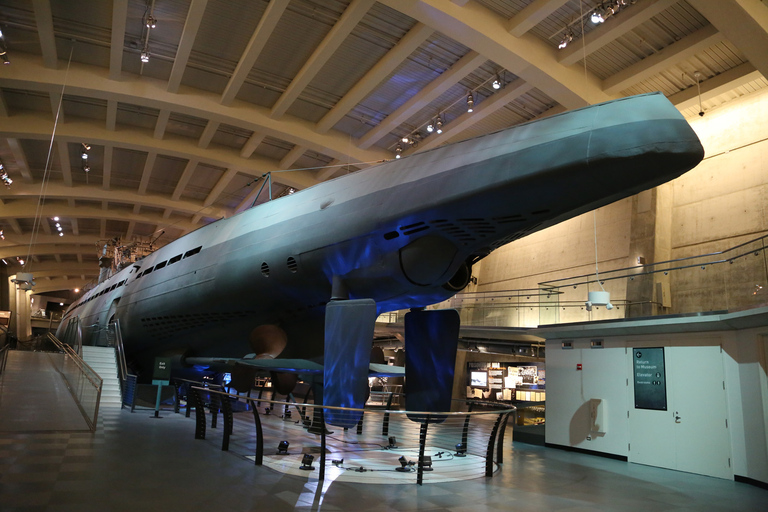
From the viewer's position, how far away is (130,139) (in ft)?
55.8

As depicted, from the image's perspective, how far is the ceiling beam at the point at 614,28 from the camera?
1040cm

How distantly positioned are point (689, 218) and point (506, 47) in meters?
7.34

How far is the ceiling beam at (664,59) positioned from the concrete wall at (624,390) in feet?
22.6

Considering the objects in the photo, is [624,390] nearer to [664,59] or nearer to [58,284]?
[664,59]

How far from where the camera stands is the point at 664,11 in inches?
432

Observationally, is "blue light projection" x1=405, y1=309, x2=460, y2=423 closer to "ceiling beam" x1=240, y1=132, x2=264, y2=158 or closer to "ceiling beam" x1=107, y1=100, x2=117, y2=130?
"ceiling beam" x1=240, y1=132, x2=264, y2=158

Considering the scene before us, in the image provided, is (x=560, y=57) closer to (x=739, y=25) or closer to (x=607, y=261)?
(x=739, y=25)

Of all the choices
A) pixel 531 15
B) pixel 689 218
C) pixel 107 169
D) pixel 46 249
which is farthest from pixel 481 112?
pixel 46 249

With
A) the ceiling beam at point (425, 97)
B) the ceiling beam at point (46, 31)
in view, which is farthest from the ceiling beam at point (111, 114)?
the ceiling beam at point (425, 97)

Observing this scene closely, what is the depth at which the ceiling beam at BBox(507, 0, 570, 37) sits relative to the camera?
10.7m

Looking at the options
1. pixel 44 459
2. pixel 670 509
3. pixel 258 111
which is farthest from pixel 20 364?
pixel 670 509

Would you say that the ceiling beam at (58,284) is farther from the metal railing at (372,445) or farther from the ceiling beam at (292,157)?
Answer: the metal railing at (372,445)

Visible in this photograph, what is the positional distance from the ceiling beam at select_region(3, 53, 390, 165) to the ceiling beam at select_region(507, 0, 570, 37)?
728 cm

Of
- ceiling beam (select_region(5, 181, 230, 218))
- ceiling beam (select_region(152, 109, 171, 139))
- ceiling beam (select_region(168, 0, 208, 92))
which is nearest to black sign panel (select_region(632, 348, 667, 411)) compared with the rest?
ceiling beam (select_region(168, 0, 208, 92))
